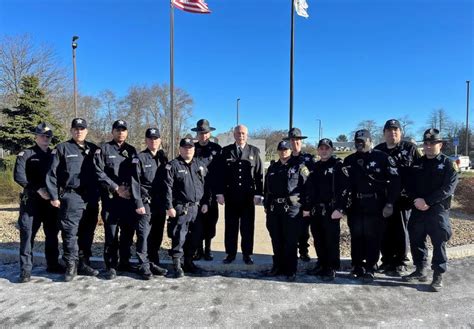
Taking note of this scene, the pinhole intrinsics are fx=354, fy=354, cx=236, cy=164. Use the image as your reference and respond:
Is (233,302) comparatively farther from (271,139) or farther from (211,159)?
(271,139)

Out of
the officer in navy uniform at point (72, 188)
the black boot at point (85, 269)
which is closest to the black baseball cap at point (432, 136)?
the officer in navy uniform at point (72, 188)

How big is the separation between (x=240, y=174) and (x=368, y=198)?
1.80m

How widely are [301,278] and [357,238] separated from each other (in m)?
0.94

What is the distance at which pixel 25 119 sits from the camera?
709 inches

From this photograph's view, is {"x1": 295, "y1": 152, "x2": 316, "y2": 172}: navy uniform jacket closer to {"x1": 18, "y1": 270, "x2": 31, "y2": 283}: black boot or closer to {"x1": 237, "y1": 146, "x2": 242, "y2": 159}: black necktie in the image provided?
{"x1": 237, "y1": 146, "x2": 242, "y2": 159}: black necktie

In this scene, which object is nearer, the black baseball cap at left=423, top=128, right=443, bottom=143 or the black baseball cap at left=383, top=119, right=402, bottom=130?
the black baseball cap at left=423, top=128, right=443, bottom=143

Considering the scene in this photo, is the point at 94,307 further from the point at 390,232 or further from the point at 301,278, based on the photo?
the point at 390,232

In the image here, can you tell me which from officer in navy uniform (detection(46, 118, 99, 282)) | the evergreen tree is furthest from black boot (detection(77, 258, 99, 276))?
the evergreen tree

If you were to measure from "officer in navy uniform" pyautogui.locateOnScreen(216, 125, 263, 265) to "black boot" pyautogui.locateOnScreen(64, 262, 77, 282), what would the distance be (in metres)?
2.09

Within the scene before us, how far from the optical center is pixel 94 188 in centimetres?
491

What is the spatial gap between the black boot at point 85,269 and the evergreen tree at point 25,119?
1429cm

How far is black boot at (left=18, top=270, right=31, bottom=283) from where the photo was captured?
4637mm

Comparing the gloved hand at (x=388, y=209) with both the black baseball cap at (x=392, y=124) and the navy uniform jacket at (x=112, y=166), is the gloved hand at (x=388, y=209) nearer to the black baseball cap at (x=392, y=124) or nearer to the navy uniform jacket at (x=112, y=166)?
the black baseball cap at (x=392, y=124)

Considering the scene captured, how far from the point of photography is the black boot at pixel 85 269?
16.0 feet
